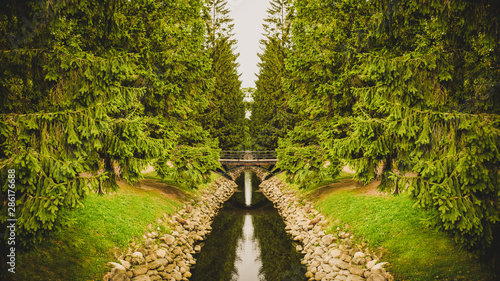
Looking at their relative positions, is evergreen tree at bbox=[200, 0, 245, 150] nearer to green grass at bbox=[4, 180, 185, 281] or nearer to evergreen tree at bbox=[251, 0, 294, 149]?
evergreen tree at bbox=[251, 0, 294, 149]

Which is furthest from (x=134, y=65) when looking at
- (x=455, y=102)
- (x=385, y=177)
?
(x=455, y=102)

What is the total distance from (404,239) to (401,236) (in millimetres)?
244

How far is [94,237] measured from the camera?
9734 mm

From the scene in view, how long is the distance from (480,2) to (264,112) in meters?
24.7

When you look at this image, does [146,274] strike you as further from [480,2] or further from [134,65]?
[480,2]

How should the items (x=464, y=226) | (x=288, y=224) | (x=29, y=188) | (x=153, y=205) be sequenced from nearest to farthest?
(x=29, y=188)
(x=464, y=226)
(x=153, y=205)
(x=288, y=224)

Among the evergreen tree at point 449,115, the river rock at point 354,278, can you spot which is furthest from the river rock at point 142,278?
the evergreen tree at point 449,115

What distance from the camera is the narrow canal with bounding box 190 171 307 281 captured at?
11742 millimetres

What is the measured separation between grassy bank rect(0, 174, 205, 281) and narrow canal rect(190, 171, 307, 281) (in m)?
2.68

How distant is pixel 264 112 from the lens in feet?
101

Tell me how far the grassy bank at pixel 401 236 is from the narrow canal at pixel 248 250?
2.57m

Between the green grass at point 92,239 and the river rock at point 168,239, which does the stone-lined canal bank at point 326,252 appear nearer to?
the river rock at point 168,239

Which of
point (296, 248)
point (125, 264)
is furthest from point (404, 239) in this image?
point (125, 264)

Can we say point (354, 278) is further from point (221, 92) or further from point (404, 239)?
point (221, 92)
